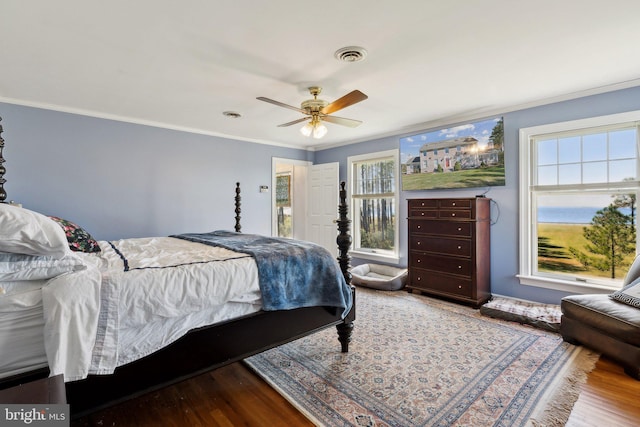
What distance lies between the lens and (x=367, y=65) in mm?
2631

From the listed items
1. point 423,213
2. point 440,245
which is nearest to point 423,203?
point 423,213

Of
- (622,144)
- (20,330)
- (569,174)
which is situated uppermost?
(622,144)

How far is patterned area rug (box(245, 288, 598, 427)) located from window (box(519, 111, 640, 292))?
96cm

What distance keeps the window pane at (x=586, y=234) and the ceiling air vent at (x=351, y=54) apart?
275 centimetres

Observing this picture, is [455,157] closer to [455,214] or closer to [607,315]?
[455,214]

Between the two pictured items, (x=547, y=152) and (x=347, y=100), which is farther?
(x=547, y=152)

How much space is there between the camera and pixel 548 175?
3.62 meters

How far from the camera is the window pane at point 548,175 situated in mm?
3574

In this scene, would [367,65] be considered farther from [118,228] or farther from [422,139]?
[118,228]

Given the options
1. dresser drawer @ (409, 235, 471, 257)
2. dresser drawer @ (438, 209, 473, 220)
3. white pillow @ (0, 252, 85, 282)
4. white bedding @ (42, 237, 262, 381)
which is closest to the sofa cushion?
dresser drawer @ (409, 235, 471, 257)

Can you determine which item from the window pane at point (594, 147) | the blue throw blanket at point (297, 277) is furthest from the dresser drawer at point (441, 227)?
the blue throw blanket at point (297, 277)

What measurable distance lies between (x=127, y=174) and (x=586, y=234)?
18.2 ft

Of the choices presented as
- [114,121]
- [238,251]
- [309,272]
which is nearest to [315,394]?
[309,272]

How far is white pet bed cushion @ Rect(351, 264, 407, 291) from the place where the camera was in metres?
4.41
